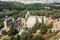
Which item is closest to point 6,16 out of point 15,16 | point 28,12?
point 15,16

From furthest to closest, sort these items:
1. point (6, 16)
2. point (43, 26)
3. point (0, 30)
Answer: point (6, 16) → point (0, 30) → point (43, 26)

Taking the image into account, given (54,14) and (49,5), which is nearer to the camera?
(54,14)

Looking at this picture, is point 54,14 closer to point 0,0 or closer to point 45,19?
point 45,19

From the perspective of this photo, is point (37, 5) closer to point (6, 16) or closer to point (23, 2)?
point (23, 2)

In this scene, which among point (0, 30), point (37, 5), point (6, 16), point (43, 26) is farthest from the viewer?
point (37, 5)

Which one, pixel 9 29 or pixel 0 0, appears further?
pixel 0 0

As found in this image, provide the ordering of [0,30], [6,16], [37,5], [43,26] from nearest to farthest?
1. [43,26]
2. [0,30]
3. [6,16]
4. [37,5]

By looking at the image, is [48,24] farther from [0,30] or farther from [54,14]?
[0,30]

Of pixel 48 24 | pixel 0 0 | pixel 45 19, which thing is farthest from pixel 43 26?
pixel 0 0

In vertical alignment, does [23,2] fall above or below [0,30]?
above
